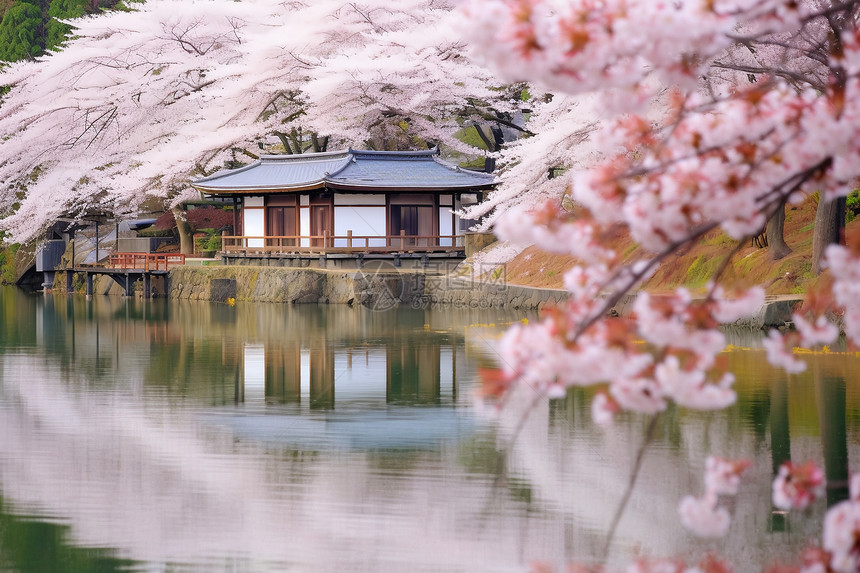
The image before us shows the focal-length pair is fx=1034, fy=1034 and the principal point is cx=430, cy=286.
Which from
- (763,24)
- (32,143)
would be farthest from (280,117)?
(763,24)

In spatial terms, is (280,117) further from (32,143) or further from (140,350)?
(140,350)

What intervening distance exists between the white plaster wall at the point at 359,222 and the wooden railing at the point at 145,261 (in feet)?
18.0

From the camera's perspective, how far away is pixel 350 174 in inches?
1077

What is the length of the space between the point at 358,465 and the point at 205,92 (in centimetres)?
2113

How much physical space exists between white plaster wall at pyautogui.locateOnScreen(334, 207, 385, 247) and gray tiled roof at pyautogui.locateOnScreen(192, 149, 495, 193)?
4.11ft

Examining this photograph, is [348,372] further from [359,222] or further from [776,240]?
[359,222]

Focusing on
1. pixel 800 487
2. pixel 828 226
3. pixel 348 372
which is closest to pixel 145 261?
pixel 348 372

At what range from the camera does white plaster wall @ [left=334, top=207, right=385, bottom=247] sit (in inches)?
1121

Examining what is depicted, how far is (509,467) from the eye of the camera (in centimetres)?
776

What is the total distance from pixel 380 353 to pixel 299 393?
3750 millimetres

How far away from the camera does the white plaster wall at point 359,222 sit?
28.5m

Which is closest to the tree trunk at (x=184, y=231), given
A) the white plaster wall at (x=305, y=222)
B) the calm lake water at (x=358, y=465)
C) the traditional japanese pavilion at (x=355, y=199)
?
the traditional japanese pavilion at (x=355, y=199)

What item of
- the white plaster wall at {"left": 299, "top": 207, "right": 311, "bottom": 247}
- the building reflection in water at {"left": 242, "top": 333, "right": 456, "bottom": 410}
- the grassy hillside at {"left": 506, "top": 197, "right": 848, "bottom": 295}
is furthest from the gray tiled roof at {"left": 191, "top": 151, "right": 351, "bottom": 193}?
the building reflection in water at {"left": 242, "top": 333, "right": 456, "bottom": 410}

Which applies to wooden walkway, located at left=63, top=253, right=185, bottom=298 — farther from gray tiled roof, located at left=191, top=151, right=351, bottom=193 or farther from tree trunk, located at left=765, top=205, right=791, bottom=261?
tree trunk, located at left=765, top=205, right=791, bottom=261
